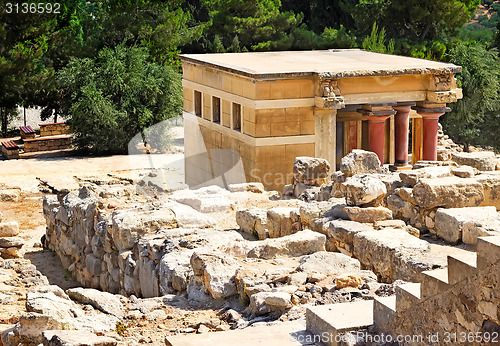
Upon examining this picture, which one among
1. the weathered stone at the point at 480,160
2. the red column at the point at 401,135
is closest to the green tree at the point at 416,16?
the red column at the point at 401,135

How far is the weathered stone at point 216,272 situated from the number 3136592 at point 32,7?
21062 mm

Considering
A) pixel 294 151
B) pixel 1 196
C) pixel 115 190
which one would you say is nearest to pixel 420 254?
pixel 115 190

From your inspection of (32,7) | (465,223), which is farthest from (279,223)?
(32,7)

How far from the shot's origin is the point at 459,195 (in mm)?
10102

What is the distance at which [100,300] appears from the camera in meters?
8.09

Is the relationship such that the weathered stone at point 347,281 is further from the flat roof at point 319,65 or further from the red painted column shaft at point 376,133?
the red painted column shaft at point 376,133

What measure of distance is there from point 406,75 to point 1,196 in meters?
10.4

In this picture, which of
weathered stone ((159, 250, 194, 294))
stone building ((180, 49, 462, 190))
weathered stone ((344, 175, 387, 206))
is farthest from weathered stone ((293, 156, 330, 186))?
weathered stone ((159, 250, 194, 294))

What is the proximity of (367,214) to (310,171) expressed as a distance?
387 centimetres

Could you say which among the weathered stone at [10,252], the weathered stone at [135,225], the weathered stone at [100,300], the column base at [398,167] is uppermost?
the weathered stone at [135,225]

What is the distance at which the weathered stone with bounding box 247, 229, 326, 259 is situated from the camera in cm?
891

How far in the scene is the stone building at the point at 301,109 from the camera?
1639 cm

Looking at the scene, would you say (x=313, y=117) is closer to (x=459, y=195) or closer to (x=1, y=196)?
(x=459, y=195)

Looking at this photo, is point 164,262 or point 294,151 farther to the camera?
point 294,151
